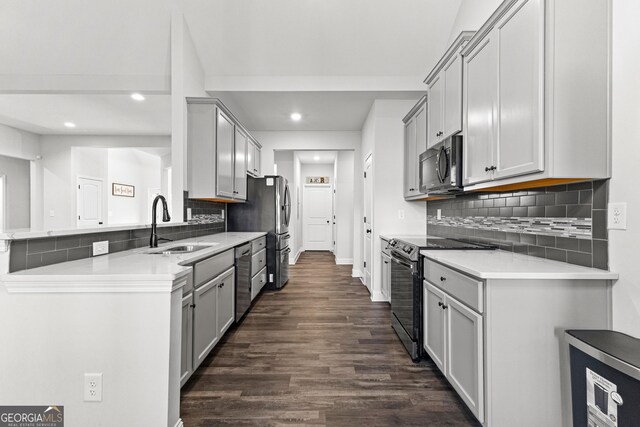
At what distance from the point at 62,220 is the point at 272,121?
134 inches

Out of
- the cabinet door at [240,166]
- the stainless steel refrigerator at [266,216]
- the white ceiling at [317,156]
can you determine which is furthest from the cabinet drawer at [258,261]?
the white ceiling at [317,156]

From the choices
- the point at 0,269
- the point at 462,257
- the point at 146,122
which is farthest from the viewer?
the point at 146,122

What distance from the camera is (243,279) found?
10.7ft

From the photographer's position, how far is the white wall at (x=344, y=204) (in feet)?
23.8

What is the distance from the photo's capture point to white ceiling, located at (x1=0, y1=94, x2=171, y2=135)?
11.5 ft

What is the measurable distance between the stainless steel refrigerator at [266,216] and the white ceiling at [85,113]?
1.42 metres

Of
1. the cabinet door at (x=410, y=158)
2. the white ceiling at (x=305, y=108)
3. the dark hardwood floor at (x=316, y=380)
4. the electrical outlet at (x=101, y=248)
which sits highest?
the white ceiling at (x=305, y=108)

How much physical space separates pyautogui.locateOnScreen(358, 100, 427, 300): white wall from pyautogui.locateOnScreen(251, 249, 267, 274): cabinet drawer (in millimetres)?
1547

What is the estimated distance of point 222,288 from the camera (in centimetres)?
261

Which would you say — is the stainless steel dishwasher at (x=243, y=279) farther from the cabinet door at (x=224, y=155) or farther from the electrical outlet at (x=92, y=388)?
the electrical outlet at (x=92, y=388)

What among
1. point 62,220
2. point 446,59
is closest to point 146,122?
point 62,220

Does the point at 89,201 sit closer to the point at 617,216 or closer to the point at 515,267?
the point at 515,267

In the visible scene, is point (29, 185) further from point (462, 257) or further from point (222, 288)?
point (462, 257)

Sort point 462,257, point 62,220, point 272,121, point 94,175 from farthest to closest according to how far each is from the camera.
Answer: point 272,121 → point 94,175 → point 62,220 → point 462,257
